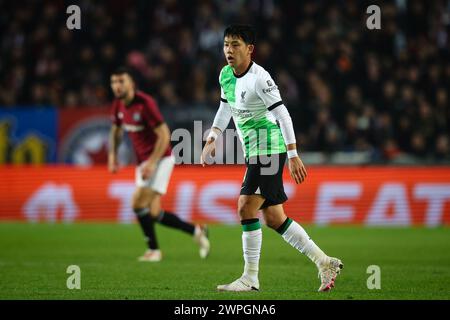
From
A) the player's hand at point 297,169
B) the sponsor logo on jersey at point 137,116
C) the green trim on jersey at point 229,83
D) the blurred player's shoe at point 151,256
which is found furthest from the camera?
the sponsor logo on jersey at point 137,116

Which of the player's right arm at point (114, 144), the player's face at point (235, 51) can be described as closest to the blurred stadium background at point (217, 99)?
the player's right arm at point (114, 144)

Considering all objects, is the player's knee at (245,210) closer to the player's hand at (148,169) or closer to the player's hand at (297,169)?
the player's hand at (297,169)

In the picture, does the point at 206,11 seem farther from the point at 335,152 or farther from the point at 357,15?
the point at 335,152

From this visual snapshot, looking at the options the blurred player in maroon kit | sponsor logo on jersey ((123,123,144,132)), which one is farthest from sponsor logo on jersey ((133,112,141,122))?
sponsor logo on jersey ((123,123,144,132))

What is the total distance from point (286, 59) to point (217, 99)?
1.89 meters

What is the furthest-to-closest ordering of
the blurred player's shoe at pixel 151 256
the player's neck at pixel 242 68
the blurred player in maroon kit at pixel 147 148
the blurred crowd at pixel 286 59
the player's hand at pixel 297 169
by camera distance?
the blurred crowd at pixel 286 59
the blurred player in maroon kit at pixel 147 148
the blurred player's shoe at pixel 151 256
the player's neck at pixel 242 68
the player's hand at pixel 297 169

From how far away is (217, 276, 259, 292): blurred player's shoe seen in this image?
7.25 meters

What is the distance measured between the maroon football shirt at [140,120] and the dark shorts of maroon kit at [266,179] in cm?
359

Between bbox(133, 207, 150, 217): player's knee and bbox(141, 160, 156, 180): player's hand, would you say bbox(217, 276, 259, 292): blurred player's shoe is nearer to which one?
bbox(141, 160, 156, 180): player's hand

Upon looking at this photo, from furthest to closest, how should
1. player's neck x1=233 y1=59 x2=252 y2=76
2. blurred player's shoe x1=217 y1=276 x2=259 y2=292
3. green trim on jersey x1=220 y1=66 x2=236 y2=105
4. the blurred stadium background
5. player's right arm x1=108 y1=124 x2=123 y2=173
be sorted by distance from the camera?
1. the blurred stadium background
2. player's right arm x1=108 y1=124 x2=123 y2=173
3. green trim on jersey x1=220 y1=66 x2=236 y2=105
4. player's neck x1=233 y1=59 x2=252 y2=76
5. blurred player's shoe x1=217 y1=276 x2=259 y2=292

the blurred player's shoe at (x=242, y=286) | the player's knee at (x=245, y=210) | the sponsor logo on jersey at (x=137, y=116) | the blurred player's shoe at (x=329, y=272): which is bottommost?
the blurred player's shoe at (x=242, y=286)

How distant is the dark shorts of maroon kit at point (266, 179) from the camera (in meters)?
7.30

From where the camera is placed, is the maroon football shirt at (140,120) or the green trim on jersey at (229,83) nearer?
the green trim on jersey at (229,83)

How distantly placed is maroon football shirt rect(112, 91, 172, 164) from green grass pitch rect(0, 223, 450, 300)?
1.46 m
